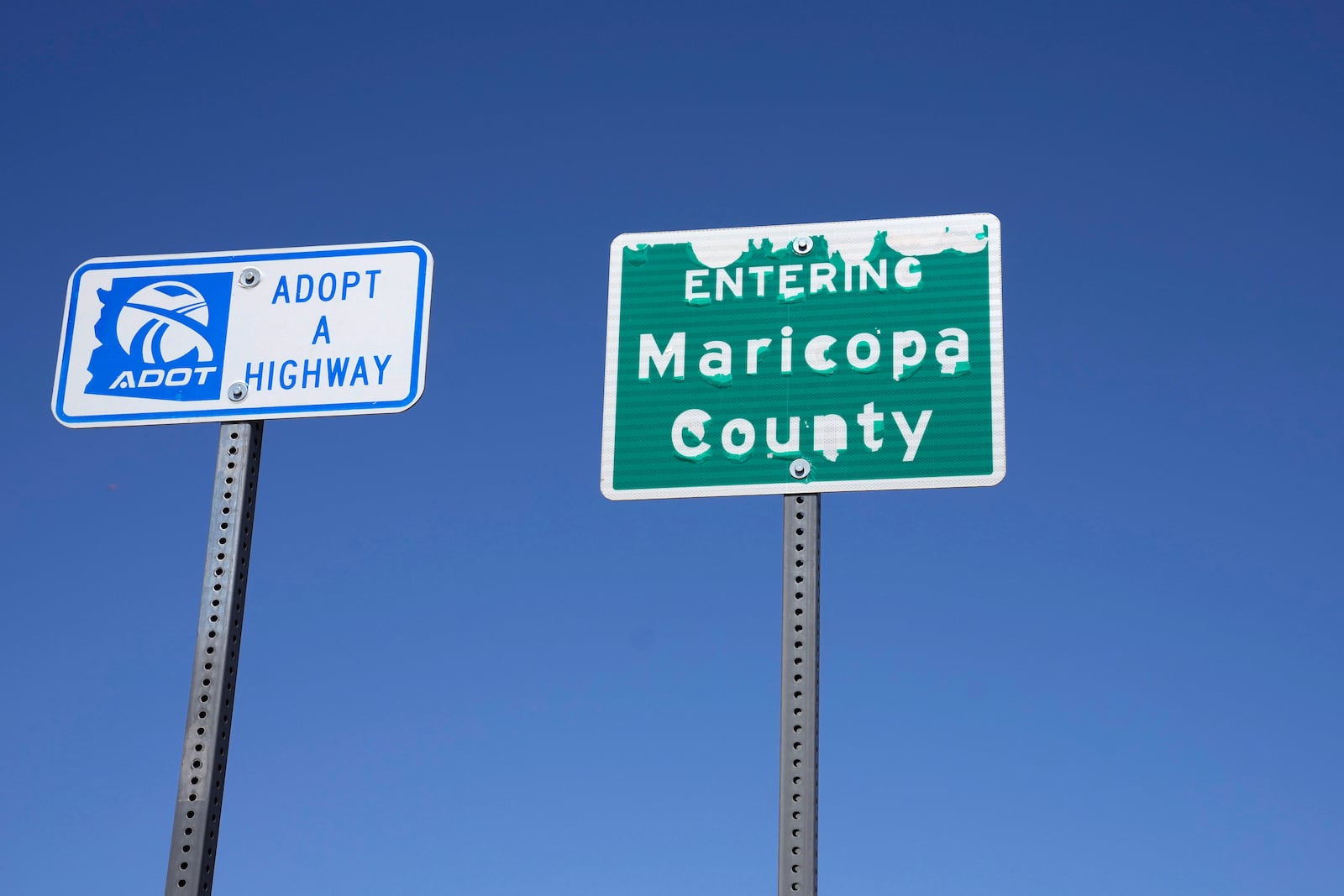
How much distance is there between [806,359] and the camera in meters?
4.88

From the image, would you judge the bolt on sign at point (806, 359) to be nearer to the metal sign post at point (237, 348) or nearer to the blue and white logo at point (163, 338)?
the metal sign post at point (237, 348)

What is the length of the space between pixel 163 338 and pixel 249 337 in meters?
0.34

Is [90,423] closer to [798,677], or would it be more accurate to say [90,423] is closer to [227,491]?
[227,491]

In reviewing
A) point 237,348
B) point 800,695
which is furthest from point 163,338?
point 800,695

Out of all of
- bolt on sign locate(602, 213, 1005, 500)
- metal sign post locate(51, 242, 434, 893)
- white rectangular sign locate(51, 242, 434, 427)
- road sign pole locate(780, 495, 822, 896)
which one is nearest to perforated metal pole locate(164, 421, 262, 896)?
metal sign post locate(51, 242, 434, 893)

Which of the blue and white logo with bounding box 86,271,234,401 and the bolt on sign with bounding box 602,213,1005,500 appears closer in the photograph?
the bolt on sign with bounding box 602,213,1005,500

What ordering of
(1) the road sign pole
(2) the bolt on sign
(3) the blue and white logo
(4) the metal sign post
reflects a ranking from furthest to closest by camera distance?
(3) the blue and white logo
(4) the metal sign post
(2) the bolt on sign
(1) the road sign pole

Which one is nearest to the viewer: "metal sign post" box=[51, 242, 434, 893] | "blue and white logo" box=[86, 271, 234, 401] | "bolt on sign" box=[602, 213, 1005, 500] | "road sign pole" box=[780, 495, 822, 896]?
"road sign pole" box=[780, 495, 822, 896]

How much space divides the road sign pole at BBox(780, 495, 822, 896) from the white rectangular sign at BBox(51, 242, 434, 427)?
1507mm

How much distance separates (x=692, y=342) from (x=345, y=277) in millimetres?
1370

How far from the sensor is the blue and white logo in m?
5.29

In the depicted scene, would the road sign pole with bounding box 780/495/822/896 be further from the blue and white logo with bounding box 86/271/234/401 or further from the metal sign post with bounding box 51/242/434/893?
the blue and white logo with bounding box 86/271/234/401

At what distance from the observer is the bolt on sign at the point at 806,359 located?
4.69 m

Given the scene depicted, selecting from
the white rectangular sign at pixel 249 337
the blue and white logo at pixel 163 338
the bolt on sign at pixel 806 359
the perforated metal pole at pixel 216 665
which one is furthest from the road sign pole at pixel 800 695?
the blue and white logo at pixel 163 338
